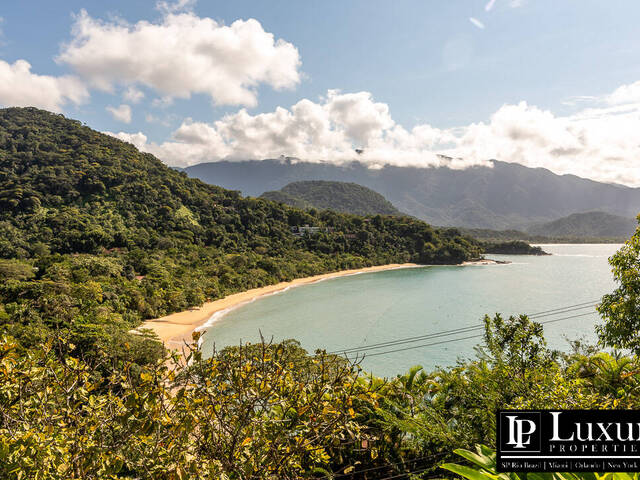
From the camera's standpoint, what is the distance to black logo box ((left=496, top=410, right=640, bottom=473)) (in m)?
2.00

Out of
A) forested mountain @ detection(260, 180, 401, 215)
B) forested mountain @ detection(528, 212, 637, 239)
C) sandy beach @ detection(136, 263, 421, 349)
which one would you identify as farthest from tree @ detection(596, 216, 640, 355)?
forested mountain @ detection(528, 212, 637, 239)

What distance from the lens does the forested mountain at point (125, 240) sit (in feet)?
54.2

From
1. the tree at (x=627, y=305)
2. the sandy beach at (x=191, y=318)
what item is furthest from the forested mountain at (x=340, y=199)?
the tree at (x=627, y=305)

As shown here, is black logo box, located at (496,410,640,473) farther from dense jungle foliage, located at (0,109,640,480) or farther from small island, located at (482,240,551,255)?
small island, located at (482,240,551,255)

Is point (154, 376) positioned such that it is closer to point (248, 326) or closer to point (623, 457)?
point (623, 457)

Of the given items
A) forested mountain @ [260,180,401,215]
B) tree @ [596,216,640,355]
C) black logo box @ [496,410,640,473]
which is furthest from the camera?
forested mountain @ [260,180,401,215]

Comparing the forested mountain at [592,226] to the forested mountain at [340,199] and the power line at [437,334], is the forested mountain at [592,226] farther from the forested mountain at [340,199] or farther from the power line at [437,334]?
the power line at [437,334]

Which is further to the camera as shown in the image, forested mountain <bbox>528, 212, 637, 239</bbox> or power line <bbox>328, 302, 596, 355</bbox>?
forested mountain <bbox>528, 212, 637, 239</bbox>

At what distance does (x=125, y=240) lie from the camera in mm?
33438

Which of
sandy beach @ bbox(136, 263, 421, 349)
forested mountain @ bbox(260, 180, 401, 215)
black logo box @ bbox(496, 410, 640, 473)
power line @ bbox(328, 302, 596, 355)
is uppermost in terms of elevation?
forested mountain @ bbox(260, 180, 401, 215)

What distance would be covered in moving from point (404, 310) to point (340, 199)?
131299 mm

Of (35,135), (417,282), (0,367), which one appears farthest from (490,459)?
Result: (35,135)

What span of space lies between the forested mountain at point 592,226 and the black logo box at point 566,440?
18824cm

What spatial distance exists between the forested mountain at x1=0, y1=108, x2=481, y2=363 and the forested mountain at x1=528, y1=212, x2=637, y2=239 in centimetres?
12562
